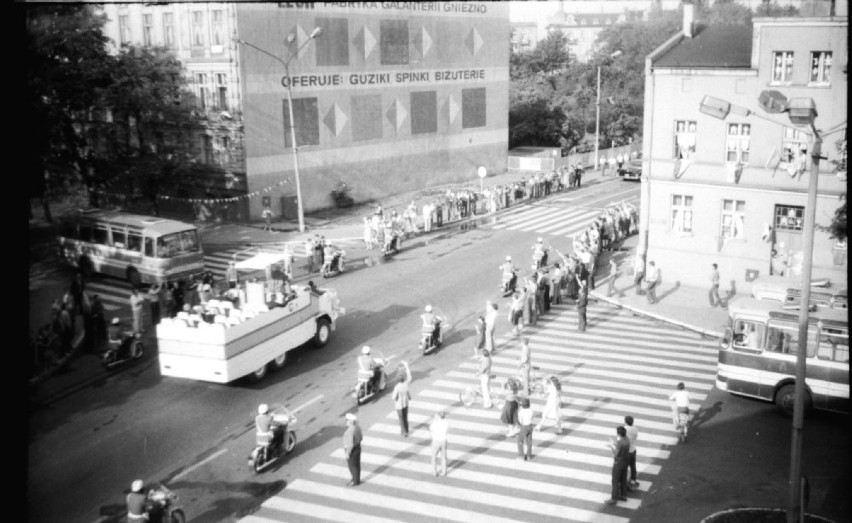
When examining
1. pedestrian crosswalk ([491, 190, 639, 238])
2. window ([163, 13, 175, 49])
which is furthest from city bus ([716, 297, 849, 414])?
window ([163, 13, 175, 49])

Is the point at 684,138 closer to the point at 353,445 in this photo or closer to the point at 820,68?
the point at 820,68

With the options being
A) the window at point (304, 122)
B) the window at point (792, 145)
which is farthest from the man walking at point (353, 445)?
the window at point (304, 122)

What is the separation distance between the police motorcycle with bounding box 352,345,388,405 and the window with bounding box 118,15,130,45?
31.8 meters

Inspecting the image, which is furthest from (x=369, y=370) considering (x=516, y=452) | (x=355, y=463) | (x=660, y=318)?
(x=660, y=318)

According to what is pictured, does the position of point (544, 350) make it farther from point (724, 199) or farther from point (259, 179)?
point (259, 179)

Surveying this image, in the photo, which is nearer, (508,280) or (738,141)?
(508,280)

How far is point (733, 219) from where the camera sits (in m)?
30.7

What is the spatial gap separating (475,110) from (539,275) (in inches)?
1269

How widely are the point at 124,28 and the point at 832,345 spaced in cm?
3940

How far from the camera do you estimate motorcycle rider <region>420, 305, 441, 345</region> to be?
2373 cm

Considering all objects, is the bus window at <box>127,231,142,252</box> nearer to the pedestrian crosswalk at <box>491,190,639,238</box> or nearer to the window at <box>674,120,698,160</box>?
the pedestrian crosswalk at <box>491,190,639,238</box>

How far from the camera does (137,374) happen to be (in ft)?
72.5

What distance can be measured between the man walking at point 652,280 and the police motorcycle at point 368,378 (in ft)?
40.5

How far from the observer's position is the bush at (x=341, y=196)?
4841 centimetres
